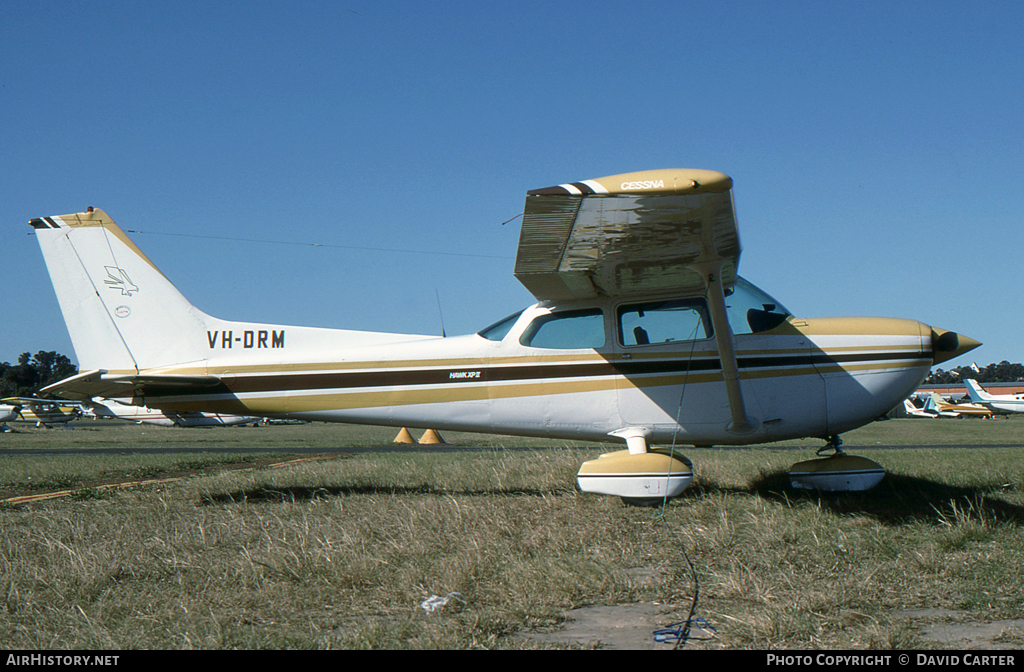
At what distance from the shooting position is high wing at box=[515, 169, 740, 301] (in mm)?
4516

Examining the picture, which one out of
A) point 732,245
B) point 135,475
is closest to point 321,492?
point 135,475

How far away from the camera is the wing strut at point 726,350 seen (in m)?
5.99

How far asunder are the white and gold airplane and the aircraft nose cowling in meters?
0.02

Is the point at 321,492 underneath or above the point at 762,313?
underneath

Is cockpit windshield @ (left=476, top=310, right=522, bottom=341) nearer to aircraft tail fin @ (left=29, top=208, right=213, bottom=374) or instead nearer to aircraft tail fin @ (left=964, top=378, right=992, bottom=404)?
A: aircraft tail fin @ (left=29, top=208, right=213, bottom=374)

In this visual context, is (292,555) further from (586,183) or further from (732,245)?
(732,245)

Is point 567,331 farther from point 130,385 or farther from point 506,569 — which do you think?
point 130,385

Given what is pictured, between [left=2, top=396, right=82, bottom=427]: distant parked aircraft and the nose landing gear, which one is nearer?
the nose landing gear

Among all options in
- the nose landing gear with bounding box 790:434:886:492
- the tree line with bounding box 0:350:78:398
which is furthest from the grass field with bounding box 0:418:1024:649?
the tree line with bounding box 0:350:78:398

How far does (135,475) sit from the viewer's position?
10.2m

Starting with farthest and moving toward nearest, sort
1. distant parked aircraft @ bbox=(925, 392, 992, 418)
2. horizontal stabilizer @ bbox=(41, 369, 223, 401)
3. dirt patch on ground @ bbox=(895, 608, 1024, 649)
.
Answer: distant parked aircraft @ bbox=(925, 392, 992, 418)
horizontal stabilizer @ bbox=(41, 369, 223, 401)
dirt patch on ground @ bbox=(895, 608, 1024, 649)

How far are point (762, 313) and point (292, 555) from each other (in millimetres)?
5036

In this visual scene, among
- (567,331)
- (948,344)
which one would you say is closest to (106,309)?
(567,331)

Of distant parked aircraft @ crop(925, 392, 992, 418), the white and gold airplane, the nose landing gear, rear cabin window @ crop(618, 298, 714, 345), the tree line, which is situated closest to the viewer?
the white and gold airplane
